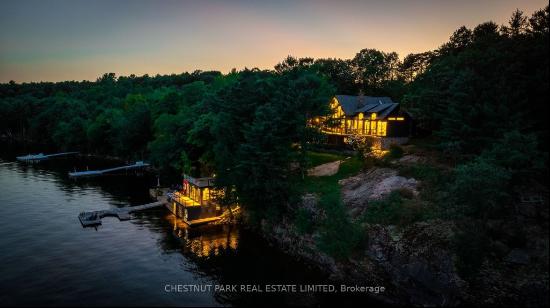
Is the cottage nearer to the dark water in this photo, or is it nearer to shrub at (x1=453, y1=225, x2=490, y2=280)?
the dark water

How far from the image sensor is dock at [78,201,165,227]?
2000 inches

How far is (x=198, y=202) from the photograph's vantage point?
54.5 m

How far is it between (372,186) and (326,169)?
1142cm

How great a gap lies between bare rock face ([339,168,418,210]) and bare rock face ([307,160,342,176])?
14.7 feet

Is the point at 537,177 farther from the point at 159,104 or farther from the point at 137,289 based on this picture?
the point at 159,104

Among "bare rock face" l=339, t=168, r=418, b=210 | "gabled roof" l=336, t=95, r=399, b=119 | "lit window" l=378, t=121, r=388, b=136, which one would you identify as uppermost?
"gabled roof" l=336, t=95, r=399, b=119

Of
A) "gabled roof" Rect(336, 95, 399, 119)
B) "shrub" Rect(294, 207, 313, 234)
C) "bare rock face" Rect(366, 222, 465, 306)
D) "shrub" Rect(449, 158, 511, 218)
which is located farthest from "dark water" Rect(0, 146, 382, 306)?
"gabled roof" Rect(336, 95, 399, 119)

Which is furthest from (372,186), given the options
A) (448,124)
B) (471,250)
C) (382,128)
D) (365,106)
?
(365,106)

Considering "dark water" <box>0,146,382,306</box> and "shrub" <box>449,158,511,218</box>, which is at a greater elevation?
"shrub" <box>449,158,511,218</box>

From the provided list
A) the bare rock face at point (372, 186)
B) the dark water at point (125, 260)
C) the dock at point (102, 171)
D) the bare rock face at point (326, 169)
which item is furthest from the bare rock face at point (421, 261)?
the dock at point (102, 171)

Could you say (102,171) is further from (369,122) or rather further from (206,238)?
(369,122)

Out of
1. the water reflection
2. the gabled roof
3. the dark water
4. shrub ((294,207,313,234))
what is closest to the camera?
the dark water

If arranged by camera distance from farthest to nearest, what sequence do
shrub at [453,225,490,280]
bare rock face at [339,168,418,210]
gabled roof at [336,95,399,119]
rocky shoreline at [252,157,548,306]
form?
gabled roof at [336,95,399,119], bare rock face at [339,168,418,210], shrub at [453,225,490,280], rocky shoreline at [252,157,548,306]

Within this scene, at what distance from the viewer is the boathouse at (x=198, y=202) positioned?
51719 millimetres
